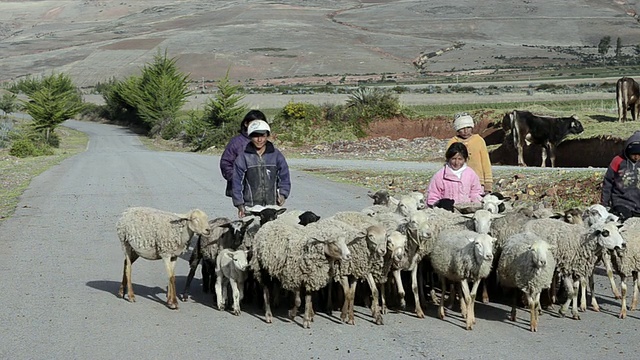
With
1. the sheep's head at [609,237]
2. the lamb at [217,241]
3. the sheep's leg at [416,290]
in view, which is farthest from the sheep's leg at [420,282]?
the lamb at [217,241]

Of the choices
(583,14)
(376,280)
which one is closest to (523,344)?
(376,280)

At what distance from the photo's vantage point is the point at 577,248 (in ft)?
32.7

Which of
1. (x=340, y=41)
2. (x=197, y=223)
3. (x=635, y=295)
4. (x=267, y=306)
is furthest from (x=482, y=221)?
(x=340, y=41)

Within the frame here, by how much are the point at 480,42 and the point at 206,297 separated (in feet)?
452

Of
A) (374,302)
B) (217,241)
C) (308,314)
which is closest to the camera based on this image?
(308,314)

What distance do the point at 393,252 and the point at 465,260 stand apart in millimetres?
817

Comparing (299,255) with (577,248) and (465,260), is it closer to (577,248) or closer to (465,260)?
(465,260)

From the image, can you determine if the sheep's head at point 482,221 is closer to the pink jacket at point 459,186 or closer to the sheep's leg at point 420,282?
the sheep's leg at point 420,282

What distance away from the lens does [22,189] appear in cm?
2462

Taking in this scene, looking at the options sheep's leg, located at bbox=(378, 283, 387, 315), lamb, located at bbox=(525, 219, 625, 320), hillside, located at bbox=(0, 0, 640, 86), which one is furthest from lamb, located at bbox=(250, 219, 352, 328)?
hillside, located at bbox=(0, 0, 640, 86)

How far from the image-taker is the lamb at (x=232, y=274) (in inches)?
398

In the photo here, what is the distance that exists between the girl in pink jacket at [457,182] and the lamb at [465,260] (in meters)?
1.51

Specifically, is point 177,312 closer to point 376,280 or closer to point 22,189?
point 376,280

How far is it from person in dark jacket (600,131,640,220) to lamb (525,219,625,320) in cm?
154
